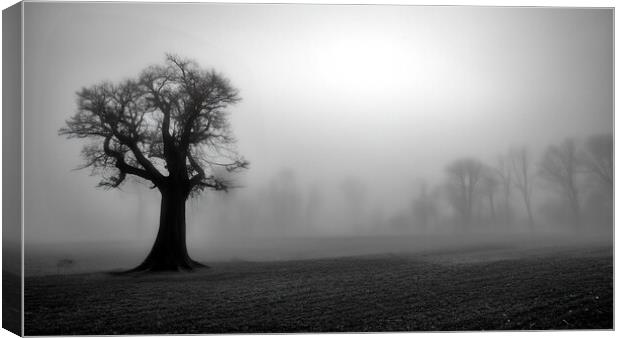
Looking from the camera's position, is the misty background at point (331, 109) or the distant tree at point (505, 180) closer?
the misty background at point (331, 109)

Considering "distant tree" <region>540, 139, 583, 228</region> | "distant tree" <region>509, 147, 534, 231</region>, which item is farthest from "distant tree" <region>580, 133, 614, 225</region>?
"distant tree" <region>509, 147, 534, 231</region>

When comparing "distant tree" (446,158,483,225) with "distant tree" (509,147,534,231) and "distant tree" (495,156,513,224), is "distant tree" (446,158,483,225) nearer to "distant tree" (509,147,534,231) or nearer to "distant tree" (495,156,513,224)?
"distant tree" (495,156,513,224)

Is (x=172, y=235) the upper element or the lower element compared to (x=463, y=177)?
lower

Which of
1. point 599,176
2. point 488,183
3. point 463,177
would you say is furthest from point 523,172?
point 599,176

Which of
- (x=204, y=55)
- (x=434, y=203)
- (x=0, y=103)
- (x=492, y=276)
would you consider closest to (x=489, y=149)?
(x=434, y=203)

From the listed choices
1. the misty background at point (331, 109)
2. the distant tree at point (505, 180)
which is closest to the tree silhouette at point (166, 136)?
the misty background at point (331, 109)

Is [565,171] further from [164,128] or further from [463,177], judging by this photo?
[164,128]

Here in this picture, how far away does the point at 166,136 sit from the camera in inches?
400

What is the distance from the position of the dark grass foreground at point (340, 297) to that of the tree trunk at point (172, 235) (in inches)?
8.0

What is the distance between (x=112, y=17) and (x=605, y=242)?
7.65m

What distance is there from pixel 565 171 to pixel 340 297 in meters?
3.65

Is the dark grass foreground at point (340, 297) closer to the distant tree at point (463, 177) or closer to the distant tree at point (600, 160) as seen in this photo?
the distant tree at point (463, 177)

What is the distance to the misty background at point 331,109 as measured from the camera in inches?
392

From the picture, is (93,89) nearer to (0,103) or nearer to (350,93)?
(0,103)
